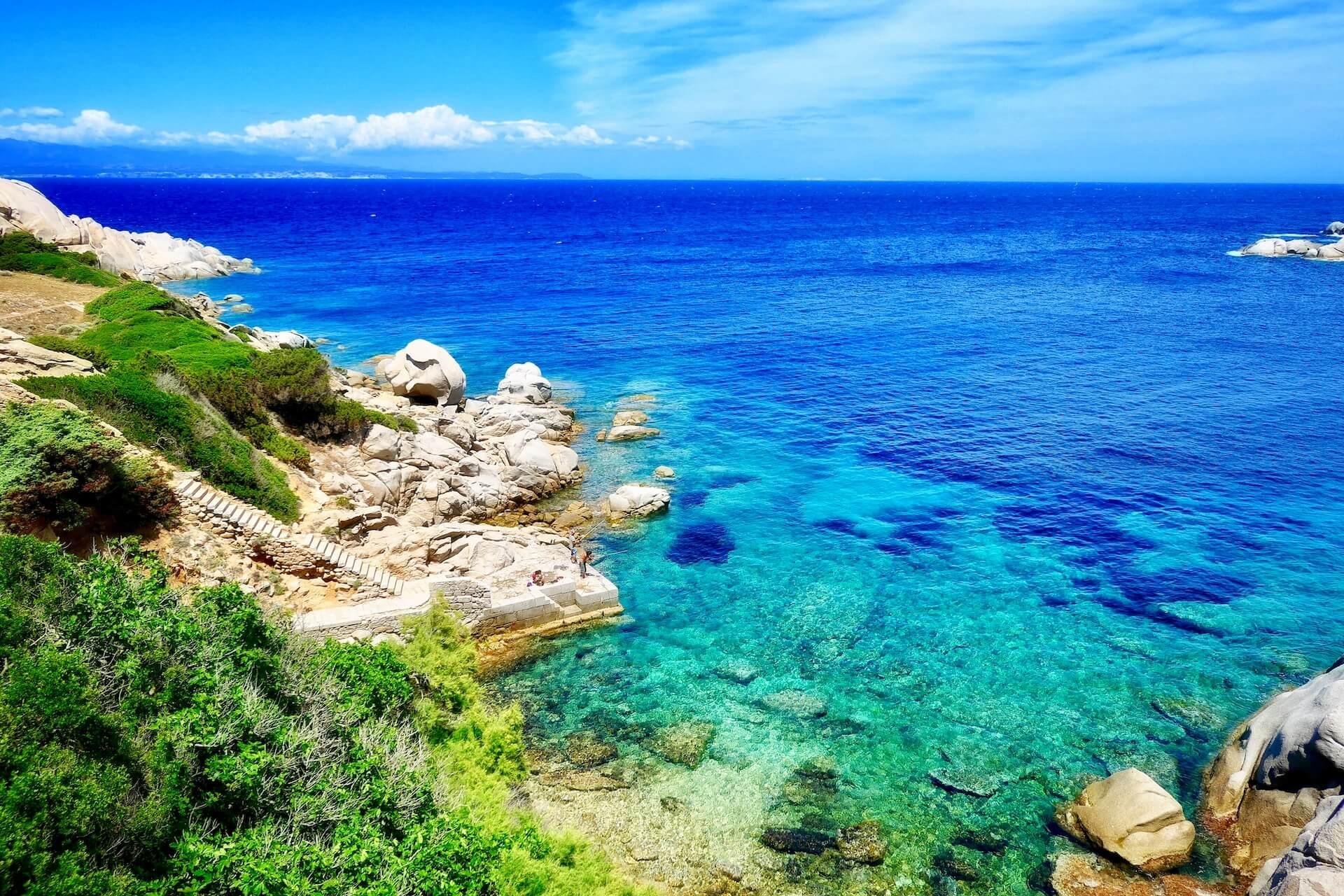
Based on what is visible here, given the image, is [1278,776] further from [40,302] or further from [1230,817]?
[40,302]

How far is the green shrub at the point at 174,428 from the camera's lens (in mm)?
22516

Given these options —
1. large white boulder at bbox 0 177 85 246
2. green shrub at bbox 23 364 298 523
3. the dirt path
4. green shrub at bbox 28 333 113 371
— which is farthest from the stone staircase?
large white boulder at bbox 0 177 85 246

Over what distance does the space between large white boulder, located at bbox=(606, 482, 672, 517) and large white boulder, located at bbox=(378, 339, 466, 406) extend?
43.6 feet

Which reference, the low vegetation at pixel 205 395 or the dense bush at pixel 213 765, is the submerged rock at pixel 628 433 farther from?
the dense bush at pixel 213 765

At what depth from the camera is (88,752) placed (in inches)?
444

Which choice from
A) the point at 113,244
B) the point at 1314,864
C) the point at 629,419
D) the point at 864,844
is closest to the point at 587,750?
the point at 864,844

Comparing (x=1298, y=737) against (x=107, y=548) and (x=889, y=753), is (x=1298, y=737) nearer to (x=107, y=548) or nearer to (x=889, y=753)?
(x=889, y=753)

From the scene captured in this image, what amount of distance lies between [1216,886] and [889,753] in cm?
690

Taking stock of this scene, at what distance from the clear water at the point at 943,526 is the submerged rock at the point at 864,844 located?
1.91 feet

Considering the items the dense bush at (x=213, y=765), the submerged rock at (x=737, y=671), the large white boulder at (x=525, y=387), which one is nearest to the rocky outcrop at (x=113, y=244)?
the large white boulder at (x=525, y=387)

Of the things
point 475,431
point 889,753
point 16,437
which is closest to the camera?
point 16,437


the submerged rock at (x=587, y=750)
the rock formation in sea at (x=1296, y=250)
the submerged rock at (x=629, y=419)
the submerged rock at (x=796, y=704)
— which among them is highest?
the rock formation in sea at (x=1296, y=250)

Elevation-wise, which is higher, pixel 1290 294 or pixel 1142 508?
pixel 1290 294

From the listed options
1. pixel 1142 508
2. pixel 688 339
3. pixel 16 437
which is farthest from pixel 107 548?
pixel 688 339
